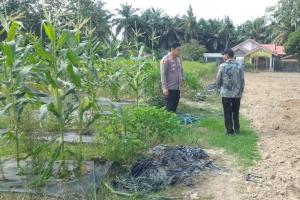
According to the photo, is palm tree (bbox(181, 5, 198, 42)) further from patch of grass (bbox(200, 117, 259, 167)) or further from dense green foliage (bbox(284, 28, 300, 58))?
patch of grass (bbox(200, 117, 259, 167))

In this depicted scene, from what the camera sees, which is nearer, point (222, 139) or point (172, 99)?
point (222, 139)

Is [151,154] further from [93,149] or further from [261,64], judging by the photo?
[261,64]

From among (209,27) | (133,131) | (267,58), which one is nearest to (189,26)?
(209,27)

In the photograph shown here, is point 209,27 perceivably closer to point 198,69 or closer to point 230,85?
point 198,69

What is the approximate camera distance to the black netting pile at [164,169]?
5441 millimetres

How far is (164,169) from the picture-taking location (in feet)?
19.6

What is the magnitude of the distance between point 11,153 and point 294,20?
6419 centimetres

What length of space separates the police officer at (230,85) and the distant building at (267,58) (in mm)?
54306

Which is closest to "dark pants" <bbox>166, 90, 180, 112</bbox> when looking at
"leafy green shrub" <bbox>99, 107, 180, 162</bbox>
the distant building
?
"leafy green shrub" <bbox>99, 107, 180, 162</bbox>

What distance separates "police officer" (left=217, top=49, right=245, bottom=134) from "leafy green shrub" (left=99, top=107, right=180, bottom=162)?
214 cm

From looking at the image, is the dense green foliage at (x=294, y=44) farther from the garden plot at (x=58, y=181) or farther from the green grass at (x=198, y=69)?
the garden plot at (x=58, y=181)

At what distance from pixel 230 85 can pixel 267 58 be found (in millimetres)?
57341

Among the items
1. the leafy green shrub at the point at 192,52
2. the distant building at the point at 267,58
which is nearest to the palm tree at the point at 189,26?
the distant building at the point at 267,58

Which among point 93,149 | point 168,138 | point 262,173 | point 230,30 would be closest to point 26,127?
point 93,149
